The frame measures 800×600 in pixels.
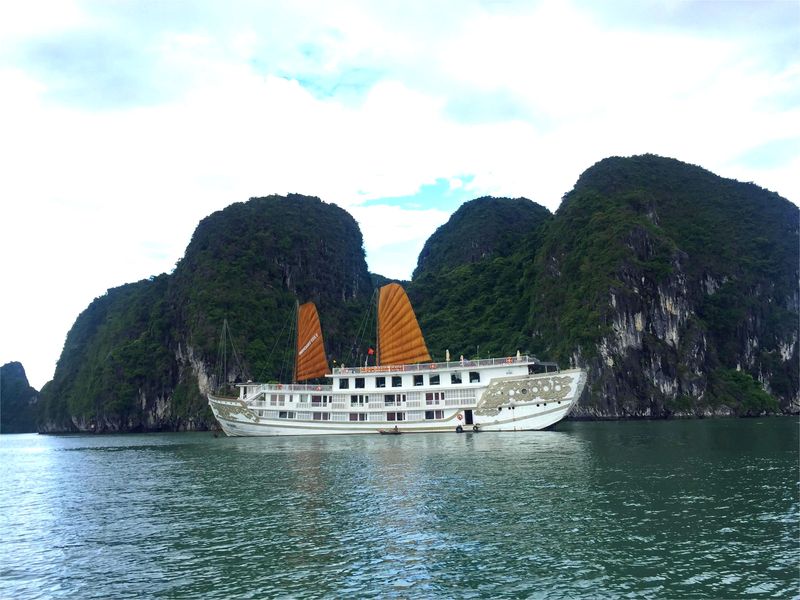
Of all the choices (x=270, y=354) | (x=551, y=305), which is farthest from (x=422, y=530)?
(x=551, y=305)

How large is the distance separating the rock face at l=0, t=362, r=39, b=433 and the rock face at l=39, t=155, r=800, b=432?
24001 mm

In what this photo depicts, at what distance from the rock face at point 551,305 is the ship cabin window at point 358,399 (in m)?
36.8

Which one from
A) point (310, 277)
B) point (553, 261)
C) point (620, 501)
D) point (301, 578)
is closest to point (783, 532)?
point (620, 501)

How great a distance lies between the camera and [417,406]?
50.6 meters

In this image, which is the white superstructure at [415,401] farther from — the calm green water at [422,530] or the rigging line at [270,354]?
the rigging line at [270,354]

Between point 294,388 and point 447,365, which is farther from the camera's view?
point 294,388

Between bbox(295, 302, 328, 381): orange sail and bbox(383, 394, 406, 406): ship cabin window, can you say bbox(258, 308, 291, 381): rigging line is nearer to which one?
bbox(295, 302, 328, 381): orange sail

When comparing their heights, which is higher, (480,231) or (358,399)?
(480,231)

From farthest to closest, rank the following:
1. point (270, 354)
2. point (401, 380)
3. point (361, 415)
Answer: point (270, 354)
point (361, 415)
point (401, 380)

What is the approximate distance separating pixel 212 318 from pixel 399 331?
49848 mm

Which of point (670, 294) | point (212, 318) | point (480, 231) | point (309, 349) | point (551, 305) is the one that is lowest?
point (309, 349)

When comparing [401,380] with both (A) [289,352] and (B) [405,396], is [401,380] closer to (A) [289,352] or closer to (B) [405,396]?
(B) [405,396]

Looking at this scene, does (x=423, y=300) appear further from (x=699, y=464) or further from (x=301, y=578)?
(x=301, y=578)

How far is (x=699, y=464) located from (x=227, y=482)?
20987 mm
